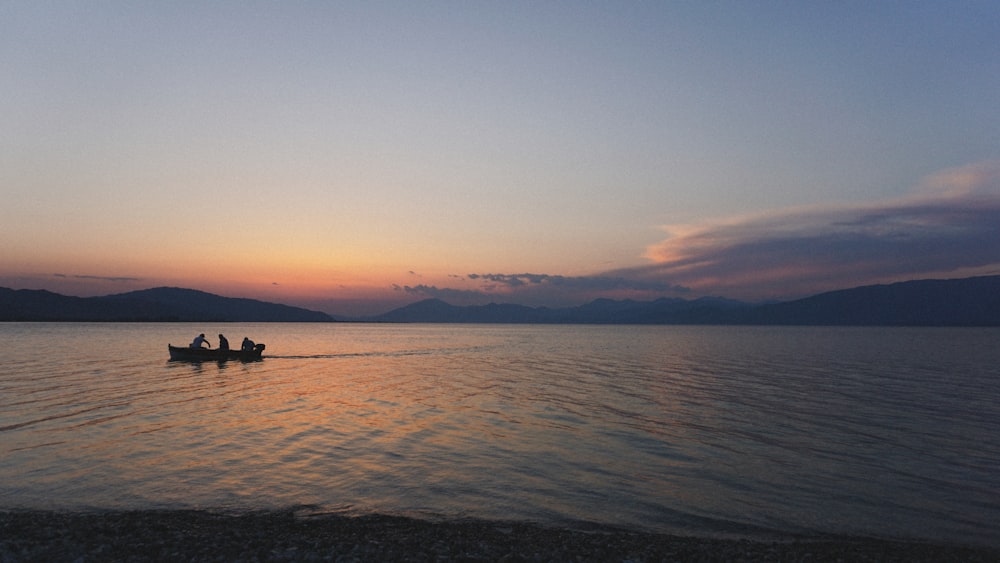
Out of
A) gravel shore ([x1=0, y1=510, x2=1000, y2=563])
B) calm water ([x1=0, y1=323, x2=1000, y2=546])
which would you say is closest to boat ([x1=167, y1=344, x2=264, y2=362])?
calm water ([x1=0, y1=323, x2=1000, y2=546])

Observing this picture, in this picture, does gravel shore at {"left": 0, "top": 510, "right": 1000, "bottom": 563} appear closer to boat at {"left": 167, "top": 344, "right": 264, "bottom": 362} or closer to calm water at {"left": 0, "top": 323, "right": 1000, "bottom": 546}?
calm water at {"left": 0, "top": 323, "right": 1000, "bottom": 546}

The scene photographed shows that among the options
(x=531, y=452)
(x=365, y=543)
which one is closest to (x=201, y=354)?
(x=531, y=452)

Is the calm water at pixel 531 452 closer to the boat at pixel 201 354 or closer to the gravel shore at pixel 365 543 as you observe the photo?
the gravel shore at pixel 365 543

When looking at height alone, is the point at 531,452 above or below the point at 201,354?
below

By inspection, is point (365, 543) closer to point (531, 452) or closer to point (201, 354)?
point (531, 452)

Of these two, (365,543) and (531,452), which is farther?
(531,452)

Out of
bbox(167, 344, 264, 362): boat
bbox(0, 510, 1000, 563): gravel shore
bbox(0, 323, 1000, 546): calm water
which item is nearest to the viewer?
bbox(0, 510, 1000, 563): gravel shore

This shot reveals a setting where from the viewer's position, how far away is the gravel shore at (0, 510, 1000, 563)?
36.4ft

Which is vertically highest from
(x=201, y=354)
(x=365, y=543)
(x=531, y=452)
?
(x=201, y=354)

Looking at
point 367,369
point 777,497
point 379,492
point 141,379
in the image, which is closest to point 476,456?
point 379,492

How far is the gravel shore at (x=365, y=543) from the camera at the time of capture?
11086 mm

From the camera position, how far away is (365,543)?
1180 cm

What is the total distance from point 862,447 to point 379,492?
19.7 metres

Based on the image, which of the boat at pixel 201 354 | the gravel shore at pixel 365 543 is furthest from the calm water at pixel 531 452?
the boat at pixel 201 354
